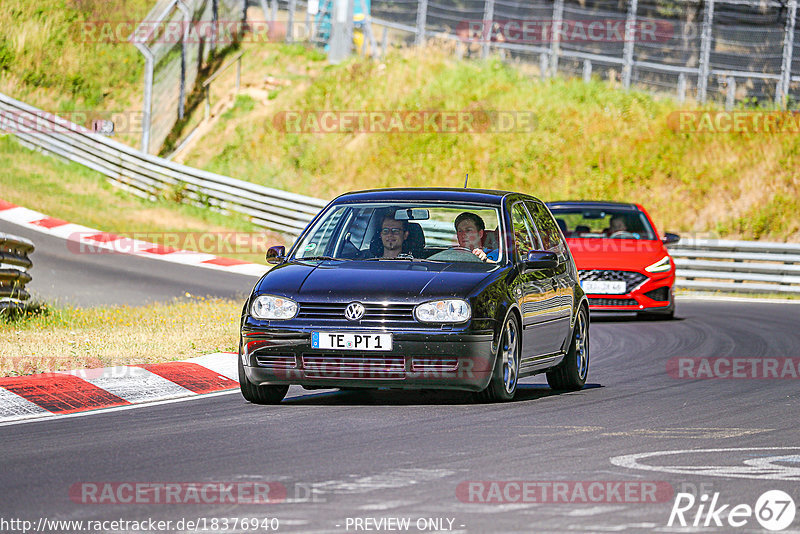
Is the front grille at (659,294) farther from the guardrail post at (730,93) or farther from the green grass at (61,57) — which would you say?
the green grass at (61,57)

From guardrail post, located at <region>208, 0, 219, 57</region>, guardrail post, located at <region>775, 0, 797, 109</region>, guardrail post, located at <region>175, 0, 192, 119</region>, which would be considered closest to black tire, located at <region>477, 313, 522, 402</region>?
guardrail post, located at <region>775, 0, 797, 109</region>

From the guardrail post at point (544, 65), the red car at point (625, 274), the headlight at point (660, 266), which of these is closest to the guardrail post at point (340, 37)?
the guardrail post at point (544, 65)

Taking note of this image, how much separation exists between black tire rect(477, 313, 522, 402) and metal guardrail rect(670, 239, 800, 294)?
A: 16.0 meters

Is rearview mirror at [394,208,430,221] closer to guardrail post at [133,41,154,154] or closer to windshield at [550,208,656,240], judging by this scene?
windshield at [550,208,656,240]

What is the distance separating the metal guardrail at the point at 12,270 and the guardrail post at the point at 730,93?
20.5 metres

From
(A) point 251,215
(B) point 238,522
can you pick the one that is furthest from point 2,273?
(A) point 251,215

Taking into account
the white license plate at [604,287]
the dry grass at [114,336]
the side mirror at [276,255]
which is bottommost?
the dry grass at [114,336]

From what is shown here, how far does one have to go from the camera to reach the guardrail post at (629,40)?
3062cm

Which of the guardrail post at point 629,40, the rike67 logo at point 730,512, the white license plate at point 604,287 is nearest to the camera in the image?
the rike67 logo at point 730,512

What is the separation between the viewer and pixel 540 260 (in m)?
9.97

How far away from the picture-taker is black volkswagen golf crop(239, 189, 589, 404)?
8.91m

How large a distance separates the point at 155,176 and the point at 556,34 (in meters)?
10.0

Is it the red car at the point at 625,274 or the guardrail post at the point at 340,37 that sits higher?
the guardrail post at the point at 340,37

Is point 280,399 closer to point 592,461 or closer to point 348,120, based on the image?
point 592,461
